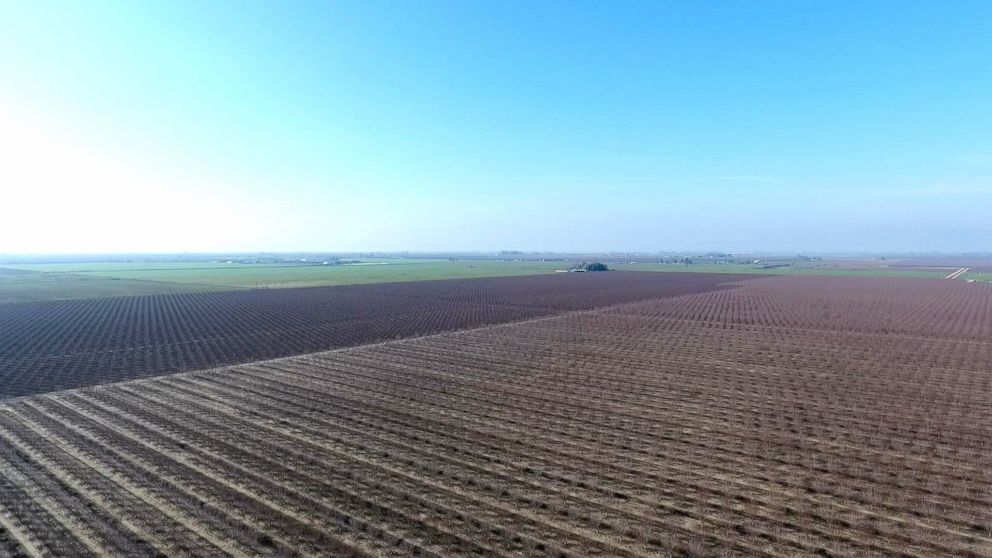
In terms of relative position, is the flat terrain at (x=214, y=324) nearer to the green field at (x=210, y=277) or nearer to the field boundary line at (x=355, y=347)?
the field boundary line at (x=355, y=347)

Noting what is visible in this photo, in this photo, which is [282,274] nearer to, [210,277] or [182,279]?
[210,277]

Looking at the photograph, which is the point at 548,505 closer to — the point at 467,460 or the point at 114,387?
the point at 467,460

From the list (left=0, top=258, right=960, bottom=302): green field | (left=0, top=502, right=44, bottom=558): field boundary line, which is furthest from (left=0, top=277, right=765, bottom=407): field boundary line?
(left=0, top=258, right=960, bottom=302): green field

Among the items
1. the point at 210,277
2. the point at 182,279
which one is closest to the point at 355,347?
the point at 182,279

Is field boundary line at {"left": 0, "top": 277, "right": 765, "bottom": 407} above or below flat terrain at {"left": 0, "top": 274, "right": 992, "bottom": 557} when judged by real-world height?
above

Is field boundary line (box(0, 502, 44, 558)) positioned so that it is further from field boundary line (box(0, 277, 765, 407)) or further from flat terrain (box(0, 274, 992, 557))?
field boundary line (box(0, 277, 765, 407))
